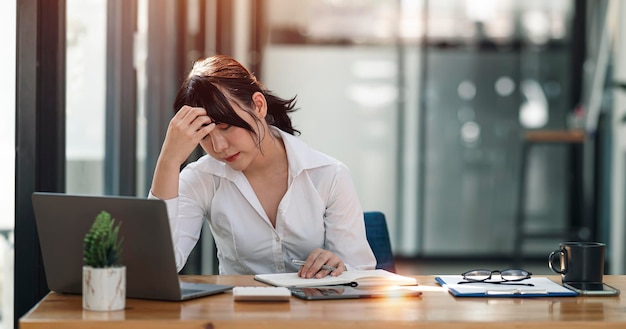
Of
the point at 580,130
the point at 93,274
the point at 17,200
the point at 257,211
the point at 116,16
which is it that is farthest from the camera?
the point at 580,130

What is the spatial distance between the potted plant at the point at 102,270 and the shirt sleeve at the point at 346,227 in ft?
2.77

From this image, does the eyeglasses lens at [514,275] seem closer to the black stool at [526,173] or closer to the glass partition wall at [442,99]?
the black stool at [526,173]

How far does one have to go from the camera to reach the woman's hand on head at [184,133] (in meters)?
2.16

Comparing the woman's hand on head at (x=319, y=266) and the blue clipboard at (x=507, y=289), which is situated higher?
the woman's hand on head at (x=319, y=266)

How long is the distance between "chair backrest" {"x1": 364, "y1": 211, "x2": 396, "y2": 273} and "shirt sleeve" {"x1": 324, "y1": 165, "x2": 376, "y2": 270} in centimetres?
19

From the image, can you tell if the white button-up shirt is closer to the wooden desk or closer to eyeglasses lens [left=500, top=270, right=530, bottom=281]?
eyeglasses lens [left=500, top=270, right=530, bottom=281]

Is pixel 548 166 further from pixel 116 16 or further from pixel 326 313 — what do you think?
pixel 326 313

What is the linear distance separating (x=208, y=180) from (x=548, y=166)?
5.01 m

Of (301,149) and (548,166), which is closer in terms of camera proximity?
(301,149)

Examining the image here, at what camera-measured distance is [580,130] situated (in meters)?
6.32

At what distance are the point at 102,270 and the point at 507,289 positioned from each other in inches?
31.1

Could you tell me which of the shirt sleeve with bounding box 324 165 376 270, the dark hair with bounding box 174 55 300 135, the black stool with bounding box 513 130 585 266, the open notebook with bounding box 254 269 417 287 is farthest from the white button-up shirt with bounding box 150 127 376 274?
the black stool with bounding box 513 130 585 266

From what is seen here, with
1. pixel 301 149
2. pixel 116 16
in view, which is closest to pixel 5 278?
pixel 301 149

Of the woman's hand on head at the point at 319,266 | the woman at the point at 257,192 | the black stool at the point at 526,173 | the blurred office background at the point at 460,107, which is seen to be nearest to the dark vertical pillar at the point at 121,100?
the woman at the point at 257,192
